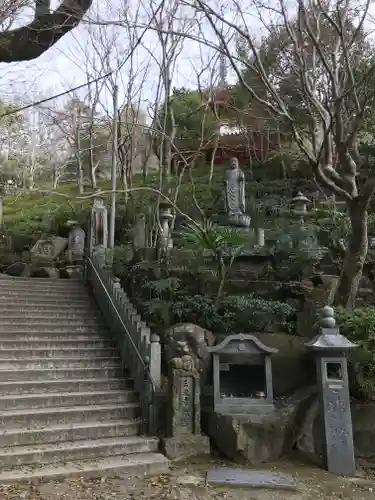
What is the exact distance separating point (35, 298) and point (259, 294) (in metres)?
4.95

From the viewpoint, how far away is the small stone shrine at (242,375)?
593 cm

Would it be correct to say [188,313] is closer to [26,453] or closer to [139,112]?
[26,453]

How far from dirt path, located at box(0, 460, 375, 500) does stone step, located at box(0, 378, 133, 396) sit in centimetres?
199

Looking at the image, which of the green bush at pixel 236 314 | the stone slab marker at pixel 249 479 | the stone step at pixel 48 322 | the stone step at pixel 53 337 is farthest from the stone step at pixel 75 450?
the stone step at pixel 48 322

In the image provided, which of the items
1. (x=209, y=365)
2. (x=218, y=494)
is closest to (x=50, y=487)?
(x=218, y=494)

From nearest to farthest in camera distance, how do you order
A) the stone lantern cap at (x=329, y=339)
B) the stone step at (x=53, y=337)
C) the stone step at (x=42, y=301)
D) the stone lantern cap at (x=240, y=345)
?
the stone lantern cap at (x=329, y=339) < the stone lantern cap at (x=240, y=345) < the stone step at (x=53, y=337) < the stone step at (x=42, y=301)

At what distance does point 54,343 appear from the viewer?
7.76 metres

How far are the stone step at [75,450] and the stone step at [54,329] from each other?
2940 mm

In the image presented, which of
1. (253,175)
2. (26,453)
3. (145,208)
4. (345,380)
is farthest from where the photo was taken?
(253,175)

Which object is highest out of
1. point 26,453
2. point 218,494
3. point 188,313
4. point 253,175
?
point 253,175

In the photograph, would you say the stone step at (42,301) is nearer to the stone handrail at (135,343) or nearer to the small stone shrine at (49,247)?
the stone handrail at (135,343)

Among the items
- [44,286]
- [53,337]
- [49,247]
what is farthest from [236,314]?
[49,247]

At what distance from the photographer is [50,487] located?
4.56m

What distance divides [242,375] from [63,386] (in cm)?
268
